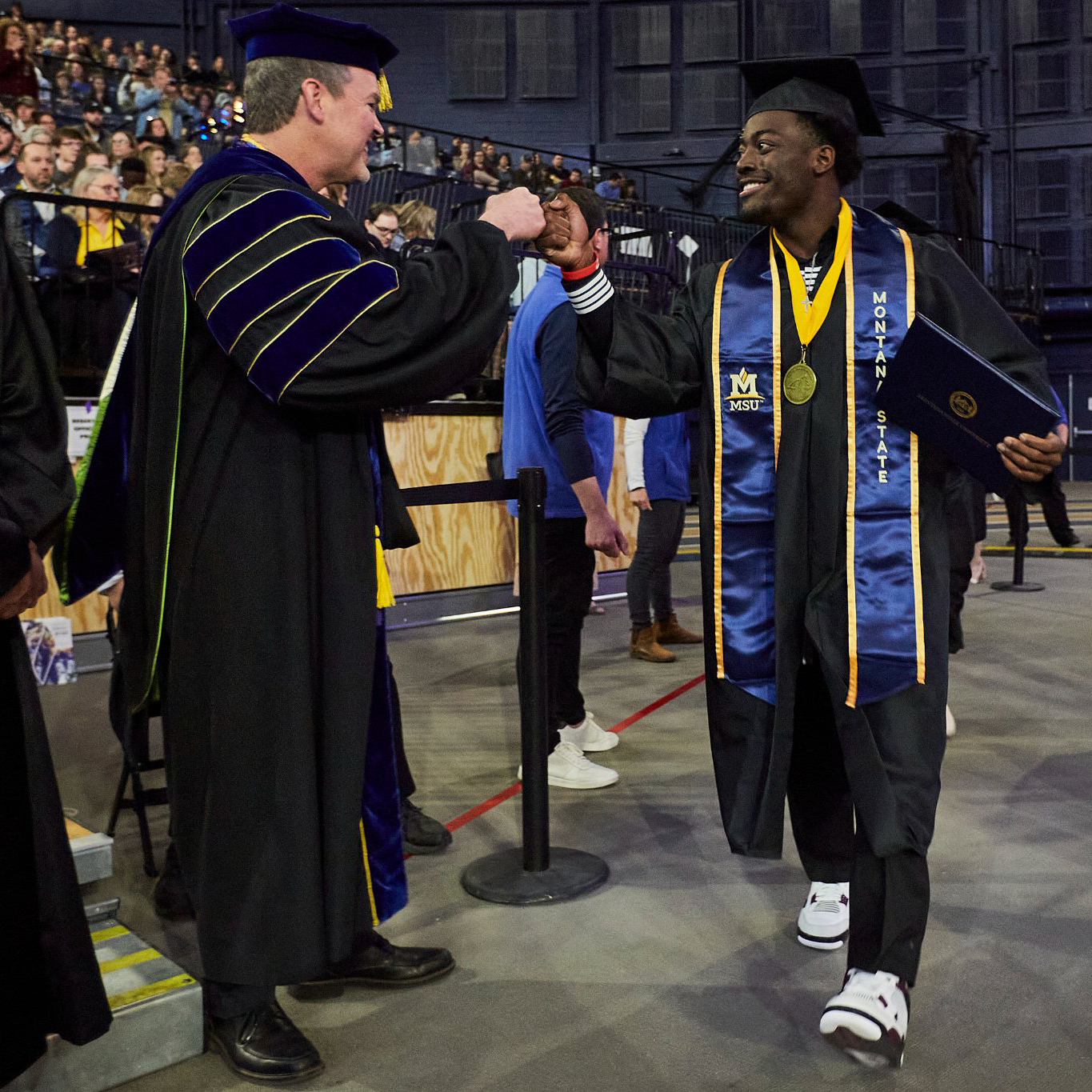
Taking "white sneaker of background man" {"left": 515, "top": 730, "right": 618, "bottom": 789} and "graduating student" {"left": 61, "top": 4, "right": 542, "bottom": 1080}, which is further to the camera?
"white sneaker of background man" {"left": 515, "top": 730, "right": 618, "bottom": 789}

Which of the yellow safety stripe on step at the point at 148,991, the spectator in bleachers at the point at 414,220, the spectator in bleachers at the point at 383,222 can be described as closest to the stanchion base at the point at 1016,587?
the spectator in bleachers at the point at 414,220

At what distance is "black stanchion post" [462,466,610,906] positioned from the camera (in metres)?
3.39

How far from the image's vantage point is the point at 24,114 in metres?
11.6

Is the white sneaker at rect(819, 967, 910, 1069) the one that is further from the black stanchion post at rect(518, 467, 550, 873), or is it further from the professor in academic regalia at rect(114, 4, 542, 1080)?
the black stanchion post at rect(518, 467, 550, 873)

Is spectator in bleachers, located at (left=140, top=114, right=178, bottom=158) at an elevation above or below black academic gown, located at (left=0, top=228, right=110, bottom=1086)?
above

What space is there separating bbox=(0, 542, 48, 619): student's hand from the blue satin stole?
1384mm

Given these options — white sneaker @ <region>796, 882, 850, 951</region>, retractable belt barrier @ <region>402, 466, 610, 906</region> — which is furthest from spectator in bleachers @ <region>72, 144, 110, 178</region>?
white sneaker @ <region>796, 882, 850, 951</region>

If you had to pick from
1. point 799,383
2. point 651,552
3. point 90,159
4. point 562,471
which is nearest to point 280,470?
point 799,383

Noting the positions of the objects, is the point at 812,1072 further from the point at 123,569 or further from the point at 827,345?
the point at 123,569

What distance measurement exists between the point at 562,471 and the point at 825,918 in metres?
1.82

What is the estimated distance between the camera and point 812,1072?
239 cm

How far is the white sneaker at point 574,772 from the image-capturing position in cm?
441

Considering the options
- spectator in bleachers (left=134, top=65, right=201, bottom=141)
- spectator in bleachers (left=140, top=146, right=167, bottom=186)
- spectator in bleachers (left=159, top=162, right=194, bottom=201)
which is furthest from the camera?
spectator in bleachers (left=134, top=65, right=201, bottom=141)

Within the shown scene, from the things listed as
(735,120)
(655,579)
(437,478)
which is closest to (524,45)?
(735,120)
